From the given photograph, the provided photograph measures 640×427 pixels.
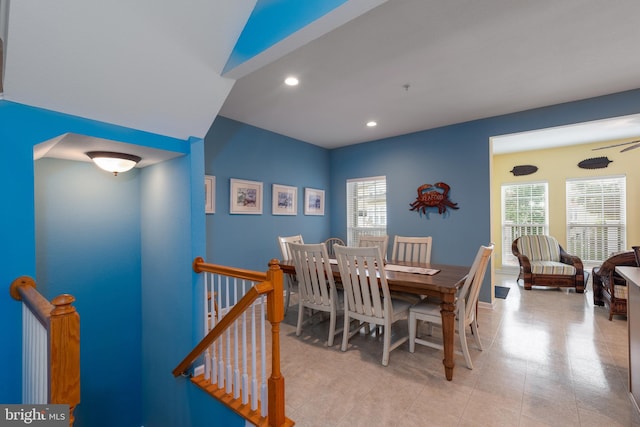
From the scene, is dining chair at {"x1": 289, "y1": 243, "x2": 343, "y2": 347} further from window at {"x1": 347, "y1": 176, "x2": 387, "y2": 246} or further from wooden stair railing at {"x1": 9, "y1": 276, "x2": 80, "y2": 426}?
window at {"x1": 347, "y1": 176, "x2": 387, "y2": 246}

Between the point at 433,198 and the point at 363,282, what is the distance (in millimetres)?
2583

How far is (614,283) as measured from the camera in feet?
11.0

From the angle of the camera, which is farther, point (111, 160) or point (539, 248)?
point (539, 248)

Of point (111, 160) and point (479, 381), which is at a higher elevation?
point (111, 160)

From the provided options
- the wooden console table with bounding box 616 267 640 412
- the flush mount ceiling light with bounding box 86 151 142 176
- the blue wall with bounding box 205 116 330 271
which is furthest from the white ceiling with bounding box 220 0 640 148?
the wooden console table with bounding box 616 267 640 412

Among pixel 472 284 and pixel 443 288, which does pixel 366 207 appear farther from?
pixel 443 288

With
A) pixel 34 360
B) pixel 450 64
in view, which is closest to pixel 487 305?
pixel 450 64

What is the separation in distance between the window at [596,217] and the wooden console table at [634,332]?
15.2ft

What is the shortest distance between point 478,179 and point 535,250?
7.69ft

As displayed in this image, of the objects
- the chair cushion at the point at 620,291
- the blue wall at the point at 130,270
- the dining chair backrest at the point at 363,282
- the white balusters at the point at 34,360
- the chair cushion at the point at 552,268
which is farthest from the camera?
the chair cushion at the point at 552,268

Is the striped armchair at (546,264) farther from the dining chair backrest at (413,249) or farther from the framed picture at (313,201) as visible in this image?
the framed picture at (313,201)

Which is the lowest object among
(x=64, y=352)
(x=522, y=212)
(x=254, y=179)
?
(x=64, y=352)

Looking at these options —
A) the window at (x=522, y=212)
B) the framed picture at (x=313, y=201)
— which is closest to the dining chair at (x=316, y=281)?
the framed picture at (x=313, y=201)

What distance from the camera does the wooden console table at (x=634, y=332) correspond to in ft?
5.76
